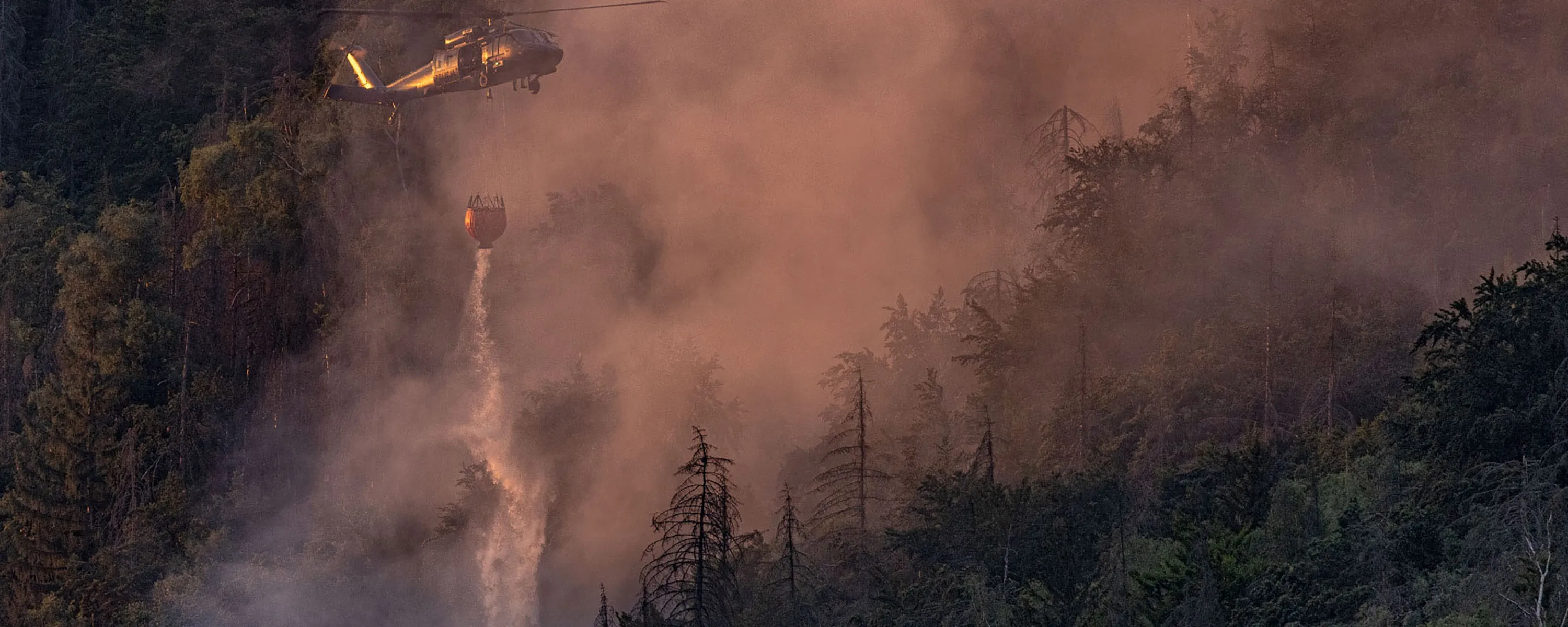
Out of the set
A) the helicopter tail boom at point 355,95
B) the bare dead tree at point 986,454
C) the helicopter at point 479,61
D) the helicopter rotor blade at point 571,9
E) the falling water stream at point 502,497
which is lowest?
the bare dead tree at point 986,454

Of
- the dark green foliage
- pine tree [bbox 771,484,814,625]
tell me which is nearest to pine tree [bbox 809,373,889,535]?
pine tree [bbox 771,484,814,625]

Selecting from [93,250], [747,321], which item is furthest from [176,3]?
[747,321]

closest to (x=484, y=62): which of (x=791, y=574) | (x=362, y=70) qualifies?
(x=362, y=70)

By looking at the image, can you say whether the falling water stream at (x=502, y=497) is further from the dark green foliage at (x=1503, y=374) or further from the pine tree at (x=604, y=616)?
the dark green foliage at (x=1503, y=374)

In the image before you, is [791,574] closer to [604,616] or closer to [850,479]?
[604,616]

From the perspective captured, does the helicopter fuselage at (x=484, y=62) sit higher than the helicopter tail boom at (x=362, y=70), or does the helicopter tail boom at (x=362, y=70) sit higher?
the helicopter tail boom at (x=362, y=70)

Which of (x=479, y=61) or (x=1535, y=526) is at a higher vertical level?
(x=479, y=61)

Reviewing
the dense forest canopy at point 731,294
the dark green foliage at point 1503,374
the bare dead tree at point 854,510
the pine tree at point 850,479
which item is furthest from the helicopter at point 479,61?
the dark green foliage at point 1503,374

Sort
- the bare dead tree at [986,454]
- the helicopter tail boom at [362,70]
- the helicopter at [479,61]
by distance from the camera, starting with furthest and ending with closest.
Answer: the helicopter tail boom at [362,70] < the helicopter at [479,61] < the bare dead tree at [986,454]
